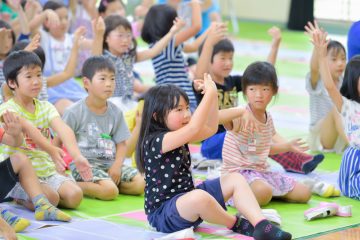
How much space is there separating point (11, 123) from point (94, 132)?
2.41 feet

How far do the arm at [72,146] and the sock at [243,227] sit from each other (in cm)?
69

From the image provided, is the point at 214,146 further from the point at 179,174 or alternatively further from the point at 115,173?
the point at 179,174

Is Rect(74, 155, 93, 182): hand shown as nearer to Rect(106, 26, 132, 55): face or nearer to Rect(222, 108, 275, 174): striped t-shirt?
Rect(222, 108, 275, 174): striped t-shirt

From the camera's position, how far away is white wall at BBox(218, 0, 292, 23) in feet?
39.8

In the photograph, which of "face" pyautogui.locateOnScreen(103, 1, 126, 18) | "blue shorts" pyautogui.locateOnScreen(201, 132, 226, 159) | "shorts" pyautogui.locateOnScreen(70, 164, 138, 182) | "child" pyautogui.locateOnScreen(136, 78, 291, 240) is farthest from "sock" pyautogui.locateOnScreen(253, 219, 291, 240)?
"face" pyautogui.locateOnScreen(103, 1, 126, 18)

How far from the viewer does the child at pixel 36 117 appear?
345 centimetres

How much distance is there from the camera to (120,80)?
4875 mm

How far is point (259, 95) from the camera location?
354 cm

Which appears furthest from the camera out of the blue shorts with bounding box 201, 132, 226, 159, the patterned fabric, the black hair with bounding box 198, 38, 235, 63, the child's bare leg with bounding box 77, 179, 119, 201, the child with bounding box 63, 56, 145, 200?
the patterned fabric

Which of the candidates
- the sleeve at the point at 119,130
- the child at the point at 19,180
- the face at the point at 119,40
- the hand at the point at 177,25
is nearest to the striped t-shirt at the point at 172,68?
the hand at the point at 177,25

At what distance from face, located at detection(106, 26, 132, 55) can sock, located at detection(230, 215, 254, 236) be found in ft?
6.36

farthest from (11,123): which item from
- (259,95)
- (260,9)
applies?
(260,9)

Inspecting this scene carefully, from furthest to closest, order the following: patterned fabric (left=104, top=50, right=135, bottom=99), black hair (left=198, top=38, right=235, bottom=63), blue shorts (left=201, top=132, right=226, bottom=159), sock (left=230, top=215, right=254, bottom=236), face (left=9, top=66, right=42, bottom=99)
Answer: patterned fabric (left=104, top=50, right=135, bottom=99)
black hair (left=198, top=38, right=235, bottom=63)
blue shorts (left=201, top=132, right=226, bottom=159)
face (left=9, top=66, right=42, bottom=99)
sock (left=230, top=215, right=254, bottom=236)

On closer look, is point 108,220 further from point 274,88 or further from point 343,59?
point 343,59
